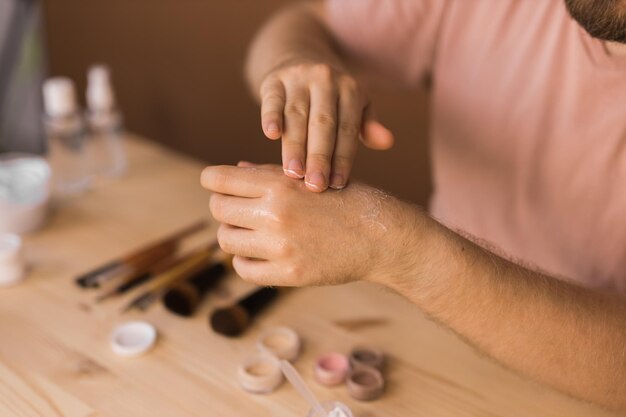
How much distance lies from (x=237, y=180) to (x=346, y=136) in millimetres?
133

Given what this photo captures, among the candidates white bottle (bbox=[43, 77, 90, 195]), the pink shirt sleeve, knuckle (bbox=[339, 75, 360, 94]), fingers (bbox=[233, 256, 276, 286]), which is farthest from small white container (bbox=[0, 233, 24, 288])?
the pink shirt sleeve

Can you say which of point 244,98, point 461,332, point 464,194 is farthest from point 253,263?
point 244,98

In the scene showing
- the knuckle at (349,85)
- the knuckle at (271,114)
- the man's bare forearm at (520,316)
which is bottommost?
the man's bare forearm at (520,316)

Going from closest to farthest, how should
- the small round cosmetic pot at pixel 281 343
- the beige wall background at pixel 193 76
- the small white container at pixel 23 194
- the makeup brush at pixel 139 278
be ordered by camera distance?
the small round cosmetic pot at pixel 281 343
the makeup brush at pixel 139 278
the small white container at pixel 23 194
the beige wall background at pixel 193 76

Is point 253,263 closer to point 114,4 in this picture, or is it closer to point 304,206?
point 304,206

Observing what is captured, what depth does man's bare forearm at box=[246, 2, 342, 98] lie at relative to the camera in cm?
93

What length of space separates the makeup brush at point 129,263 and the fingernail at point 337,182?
1.12 feet

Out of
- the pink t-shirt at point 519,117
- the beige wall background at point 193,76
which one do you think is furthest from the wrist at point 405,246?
the beige wall background at point 193,76

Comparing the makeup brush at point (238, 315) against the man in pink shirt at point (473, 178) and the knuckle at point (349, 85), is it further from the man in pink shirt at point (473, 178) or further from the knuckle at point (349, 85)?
the knuckle at point (349, 85)

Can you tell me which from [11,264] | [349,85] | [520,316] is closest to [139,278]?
[11,264]

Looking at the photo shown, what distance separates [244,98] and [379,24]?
91 cm

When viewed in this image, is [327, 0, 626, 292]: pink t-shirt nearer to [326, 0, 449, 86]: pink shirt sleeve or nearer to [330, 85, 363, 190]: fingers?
[326, 0, 449, 86]: pink shirt sleeve

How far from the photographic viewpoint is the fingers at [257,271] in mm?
644

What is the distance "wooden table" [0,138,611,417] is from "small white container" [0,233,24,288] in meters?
0.01
